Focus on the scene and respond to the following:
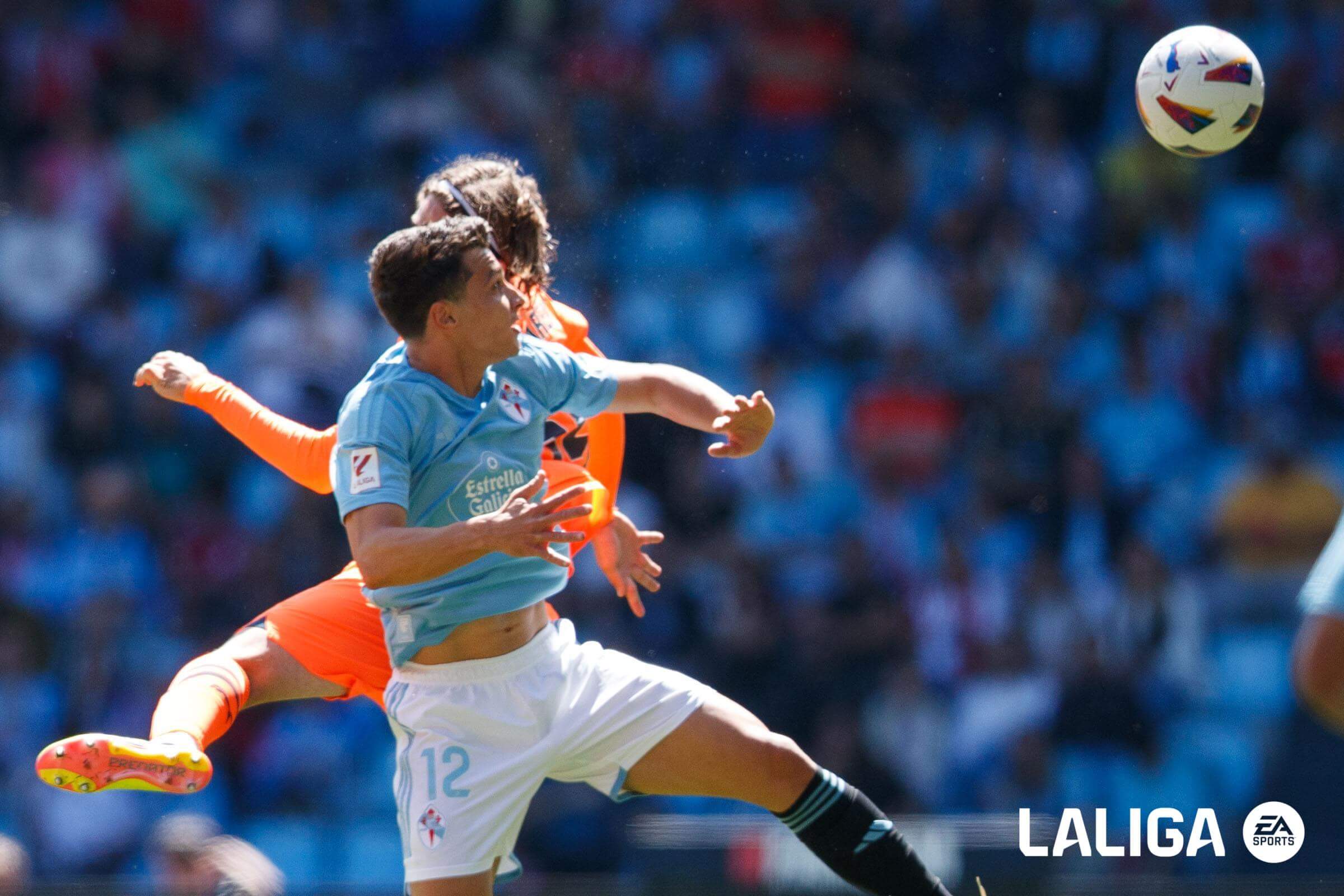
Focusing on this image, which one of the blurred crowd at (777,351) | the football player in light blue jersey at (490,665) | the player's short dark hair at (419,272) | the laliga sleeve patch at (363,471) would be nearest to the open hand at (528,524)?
the football player in light blue jersey at (490,665)

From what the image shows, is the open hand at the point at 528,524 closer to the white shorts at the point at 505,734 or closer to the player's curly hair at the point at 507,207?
the white shorts at the point at 505,734

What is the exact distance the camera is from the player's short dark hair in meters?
3.55

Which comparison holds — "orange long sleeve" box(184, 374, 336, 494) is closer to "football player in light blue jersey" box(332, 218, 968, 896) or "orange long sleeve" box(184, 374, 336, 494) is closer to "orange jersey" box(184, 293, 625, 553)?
"orange jersey" box(184, 293, 625, 553)

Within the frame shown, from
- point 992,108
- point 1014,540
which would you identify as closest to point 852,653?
point 1014,540

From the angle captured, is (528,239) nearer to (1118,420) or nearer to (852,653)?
(852,653)

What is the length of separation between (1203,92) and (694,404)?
235cm

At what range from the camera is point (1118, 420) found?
809 centimetres

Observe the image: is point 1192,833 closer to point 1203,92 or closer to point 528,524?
point 1203,92

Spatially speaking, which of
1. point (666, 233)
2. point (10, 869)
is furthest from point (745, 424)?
point (666, 233)

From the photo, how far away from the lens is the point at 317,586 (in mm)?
4160

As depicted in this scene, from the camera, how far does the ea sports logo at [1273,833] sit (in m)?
6.57

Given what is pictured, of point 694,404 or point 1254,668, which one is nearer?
point 694,404

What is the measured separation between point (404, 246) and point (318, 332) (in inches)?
174

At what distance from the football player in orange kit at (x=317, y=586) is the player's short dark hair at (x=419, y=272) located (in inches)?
20.6
